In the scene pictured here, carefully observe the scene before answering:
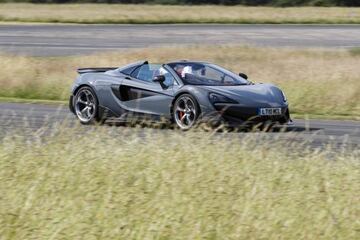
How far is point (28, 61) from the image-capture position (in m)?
26.1

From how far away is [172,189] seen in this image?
295 inches

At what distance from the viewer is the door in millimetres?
15586

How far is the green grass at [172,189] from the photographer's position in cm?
671

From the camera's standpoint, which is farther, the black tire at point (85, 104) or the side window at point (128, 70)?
the black tire at point (85, 104)

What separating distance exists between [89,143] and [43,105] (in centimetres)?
1196

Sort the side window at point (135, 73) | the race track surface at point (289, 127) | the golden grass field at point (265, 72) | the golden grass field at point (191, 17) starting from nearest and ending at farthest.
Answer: the race track surface at point (289, 127), the side window at point (135, 73), the golden grass field at point (265, 72), the golden grass field at point (191, 17)

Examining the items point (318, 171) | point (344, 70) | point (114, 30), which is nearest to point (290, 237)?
point (318, 171)

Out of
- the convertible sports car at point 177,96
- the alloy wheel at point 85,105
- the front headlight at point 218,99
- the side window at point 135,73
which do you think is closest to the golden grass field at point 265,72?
the convertible sports car at point 177,96

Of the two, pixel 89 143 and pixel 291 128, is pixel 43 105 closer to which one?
pixel 291 128

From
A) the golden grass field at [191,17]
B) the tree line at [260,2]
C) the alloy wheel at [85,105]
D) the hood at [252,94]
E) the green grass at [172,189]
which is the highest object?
the green grass at [172,189]

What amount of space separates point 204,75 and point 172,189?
28.2ft

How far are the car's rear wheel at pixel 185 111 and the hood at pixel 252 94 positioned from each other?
1.18ft

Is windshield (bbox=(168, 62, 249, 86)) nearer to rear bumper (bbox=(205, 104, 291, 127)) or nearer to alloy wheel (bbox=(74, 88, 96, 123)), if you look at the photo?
rear bumper (bbox=(205, 104, 291, 127))

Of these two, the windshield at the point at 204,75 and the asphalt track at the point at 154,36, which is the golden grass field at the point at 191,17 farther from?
the windshield at the point at 204,75
